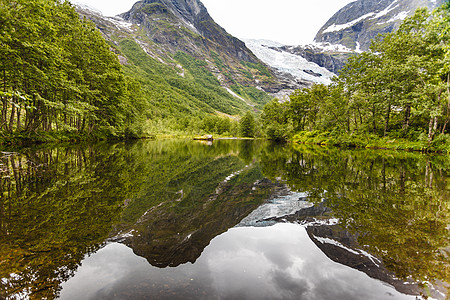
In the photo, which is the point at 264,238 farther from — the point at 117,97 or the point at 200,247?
the point at 117,97

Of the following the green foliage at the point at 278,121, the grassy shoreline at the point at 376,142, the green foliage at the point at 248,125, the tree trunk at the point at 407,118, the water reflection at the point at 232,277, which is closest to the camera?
the water reflection at the point at 232,277

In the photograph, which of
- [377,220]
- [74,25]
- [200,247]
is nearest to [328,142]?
[377,220]

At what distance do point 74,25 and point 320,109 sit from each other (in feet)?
127

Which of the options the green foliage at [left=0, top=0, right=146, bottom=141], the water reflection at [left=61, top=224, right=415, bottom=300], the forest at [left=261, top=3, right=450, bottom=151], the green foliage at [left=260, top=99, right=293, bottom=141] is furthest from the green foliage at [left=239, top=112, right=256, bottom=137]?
the water reflection at [left=61, top=224, right=415, bottom=300]

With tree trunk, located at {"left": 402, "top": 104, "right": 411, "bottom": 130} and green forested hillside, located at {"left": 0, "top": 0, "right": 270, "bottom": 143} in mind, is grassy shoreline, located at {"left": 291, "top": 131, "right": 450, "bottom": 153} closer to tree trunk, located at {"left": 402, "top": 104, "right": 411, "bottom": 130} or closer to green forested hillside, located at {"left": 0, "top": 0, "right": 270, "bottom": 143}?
tree trunk, located at {"left": 402, "top": 104, "right": 411, "bottom": 130}

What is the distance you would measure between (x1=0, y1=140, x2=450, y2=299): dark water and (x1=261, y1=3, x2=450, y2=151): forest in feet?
50.1

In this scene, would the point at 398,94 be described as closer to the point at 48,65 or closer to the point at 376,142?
the point at 376,142

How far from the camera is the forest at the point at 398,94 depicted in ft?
59.8

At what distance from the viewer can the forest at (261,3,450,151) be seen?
18219 mm

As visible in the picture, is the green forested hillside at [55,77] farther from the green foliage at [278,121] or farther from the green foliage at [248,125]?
the green foliage at [248,125]

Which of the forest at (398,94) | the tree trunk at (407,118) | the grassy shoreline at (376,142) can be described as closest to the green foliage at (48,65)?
the forest at (398,94)

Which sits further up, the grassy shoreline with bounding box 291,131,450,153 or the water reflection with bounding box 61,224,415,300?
the grassy shoreline with bounding box 291,131,450,153

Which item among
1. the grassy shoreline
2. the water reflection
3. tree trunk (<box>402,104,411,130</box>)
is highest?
tree trunk (<box>402,104,411,130</box>)

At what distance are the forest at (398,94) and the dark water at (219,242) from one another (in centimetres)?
1528
